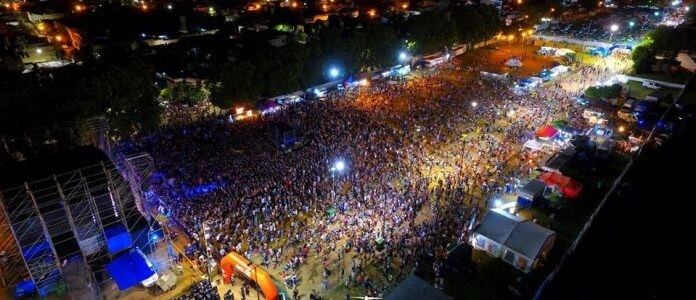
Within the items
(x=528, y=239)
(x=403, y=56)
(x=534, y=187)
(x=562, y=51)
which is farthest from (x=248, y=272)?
(x=562, y=51)

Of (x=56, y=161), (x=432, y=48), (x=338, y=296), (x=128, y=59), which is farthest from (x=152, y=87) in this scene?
(x=432, y=48)

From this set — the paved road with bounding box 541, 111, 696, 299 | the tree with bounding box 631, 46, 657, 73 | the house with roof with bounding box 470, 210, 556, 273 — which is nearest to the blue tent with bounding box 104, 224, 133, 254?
the house with roof with bounding box 470, 210, 556, 273

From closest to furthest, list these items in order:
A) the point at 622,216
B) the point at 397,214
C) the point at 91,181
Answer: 1. the point at 91,181
2. the point at 397,214
3. the point at 622,216

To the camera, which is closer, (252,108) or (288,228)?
(288,228)

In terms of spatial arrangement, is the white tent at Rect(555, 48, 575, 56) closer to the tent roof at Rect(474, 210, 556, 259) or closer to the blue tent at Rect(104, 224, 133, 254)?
the tent roof at Rect(474, 210, 556, 259)

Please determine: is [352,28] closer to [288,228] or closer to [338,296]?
[288,228]

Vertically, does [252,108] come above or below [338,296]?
above

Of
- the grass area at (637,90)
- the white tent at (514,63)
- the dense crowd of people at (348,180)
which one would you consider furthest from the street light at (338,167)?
the white tent at (514,63)
